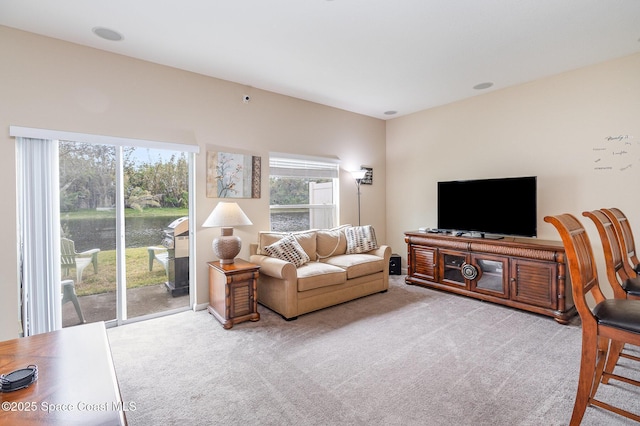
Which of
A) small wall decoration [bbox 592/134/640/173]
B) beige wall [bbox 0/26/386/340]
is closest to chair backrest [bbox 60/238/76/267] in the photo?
beige wall [bbox 0/26/386/340]

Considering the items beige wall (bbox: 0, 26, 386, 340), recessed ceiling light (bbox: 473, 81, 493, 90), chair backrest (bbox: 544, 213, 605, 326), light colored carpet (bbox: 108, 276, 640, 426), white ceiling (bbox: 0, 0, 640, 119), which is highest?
recessed ceiling light (bbox: 473, 81, 493, 90)

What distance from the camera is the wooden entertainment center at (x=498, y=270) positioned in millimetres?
3262

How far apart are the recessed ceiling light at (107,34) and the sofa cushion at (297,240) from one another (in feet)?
7.96

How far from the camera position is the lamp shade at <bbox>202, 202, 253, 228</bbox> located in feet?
11.0

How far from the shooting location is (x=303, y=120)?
15.0ft

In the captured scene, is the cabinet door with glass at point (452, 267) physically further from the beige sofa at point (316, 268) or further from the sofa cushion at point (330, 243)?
the sofa cushion at point (330, 243)

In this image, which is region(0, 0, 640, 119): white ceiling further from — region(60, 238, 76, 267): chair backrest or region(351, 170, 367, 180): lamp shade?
region(60, 238, 76, 267): chair backrest

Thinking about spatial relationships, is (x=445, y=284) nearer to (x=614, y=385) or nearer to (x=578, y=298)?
(x=614, y=385)

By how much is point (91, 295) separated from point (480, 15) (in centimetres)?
444

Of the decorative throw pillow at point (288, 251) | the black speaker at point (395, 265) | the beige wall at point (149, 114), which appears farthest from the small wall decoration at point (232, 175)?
the black speaker at point (395, 265)

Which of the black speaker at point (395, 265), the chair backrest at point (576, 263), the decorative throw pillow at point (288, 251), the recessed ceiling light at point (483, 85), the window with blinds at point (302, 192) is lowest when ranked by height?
the black speaker at point (395, 265)

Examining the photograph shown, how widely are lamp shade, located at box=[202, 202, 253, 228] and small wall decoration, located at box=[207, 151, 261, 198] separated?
0.44 meters

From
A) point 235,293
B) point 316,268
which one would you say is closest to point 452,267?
point 316,268

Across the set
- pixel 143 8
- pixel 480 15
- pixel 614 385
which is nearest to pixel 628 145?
pixel 480 15
